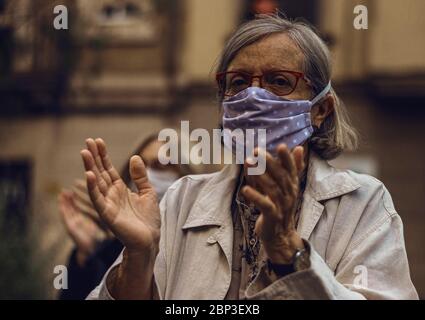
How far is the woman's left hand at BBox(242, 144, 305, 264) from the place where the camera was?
234cm

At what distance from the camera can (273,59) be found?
2914mm

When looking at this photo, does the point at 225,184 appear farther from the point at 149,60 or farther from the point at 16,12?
the point at 149,60

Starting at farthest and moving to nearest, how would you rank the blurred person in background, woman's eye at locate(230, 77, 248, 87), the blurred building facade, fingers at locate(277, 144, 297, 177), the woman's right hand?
the blurred building facade → the blurred person in background → woman's eye at locate(230, 77, 248, 87) → the woman's right hand → fingers at locate(277, 144, 297, 177)

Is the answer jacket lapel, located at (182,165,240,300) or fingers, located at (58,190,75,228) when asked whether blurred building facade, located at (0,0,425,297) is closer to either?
fingers, located at (58,190,75,228)

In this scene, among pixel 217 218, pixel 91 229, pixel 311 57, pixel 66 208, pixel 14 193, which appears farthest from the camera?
pixel 14 193

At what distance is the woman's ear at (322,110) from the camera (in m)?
3.09

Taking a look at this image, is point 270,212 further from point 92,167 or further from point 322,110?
point 322,110

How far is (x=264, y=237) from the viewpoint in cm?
243

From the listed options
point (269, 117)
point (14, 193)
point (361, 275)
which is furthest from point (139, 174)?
point (14, 193)

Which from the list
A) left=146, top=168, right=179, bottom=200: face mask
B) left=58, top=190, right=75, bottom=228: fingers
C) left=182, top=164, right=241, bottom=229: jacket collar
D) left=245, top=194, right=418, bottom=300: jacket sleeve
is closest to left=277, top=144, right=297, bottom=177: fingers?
left=245, top=194, right=418, bottom=300: jacket sleeve

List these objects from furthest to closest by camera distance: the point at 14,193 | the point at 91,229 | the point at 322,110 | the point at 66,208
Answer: the point at 14,193, the point at 66,208, the point at 91,229, the point at 322,110

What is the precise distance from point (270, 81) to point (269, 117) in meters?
0.10
